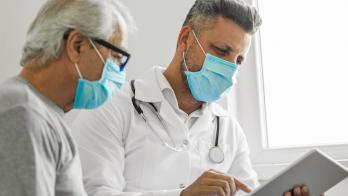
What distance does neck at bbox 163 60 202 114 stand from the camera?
2.04 m

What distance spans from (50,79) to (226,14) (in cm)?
91

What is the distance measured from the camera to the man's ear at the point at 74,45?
1.33m

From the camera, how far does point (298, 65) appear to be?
2.63m

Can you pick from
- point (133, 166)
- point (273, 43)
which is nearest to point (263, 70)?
point (273, 43)

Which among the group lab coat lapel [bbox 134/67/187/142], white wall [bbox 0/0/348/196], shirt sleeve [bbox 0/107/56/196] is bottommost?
lab coat lapel [bbox 134/67/187/142]

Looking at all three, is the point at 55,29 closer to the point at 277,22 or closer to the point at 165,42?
the point at 165,42

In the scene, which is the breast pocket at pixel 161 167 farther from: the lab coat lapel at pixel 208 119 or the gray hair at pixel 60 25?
the gray hair at pixel 60 25

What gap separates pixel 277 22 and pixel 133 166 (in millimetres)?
1173

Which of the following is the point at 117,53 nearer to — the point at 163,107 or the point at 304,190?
the point at 163,107

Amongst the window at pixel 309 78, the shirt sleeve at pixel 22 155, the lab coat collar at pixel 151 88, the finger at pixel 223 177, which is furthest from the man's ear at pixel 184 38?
the shirt sleeve at pixel 22 155

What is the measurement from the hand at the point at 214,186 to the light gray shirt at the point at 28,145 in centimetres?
46

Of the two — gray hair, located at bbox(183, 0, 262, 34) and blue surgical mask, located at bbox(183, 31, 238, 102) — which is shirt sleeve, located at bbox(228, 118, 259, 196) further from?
gray hair, located at bbox(183, 0, 262, 34)

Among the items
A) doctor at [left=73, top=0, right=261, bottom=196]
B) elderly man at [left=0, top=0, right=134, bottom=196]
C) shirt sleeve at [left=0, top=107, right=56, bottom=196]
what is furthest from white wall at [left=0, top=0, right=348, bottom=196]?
shirt sleeve at [left=0, top=107, right=56, bottom=196]

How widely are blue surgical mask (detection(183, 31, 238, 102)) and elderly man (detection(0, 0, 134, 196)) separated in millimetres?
544
